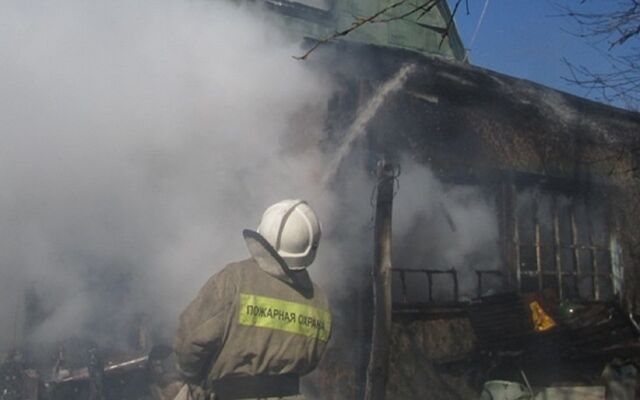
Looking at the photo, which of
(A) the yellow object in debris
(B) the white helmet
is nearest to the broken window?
(A) the yellow object in debris

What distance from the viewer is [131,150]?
6.29 meters

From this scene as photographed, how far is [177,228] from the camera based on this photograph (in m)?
6.11

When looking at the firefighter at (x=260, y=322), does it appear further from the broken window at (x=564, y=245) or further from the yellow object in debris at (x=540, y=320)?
A: the broken window at (x=564, y=245)

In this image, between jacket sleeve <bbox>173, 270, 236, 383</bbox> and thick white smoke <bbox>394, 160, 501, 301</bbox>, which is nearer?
jacket sleeve <bbox>173, 270, 236, 383</bbox>

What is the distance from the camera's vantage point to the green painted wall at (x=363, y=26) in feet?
38.1

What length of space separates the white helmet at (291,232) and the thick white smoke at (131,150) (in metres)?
2.49

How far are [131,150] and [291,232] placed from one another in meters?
3.27

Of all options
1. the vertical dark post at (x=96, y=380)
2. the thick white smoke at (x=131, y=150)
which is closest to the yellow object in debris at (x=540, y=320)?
the thick white smoke at (x=131, y=150)

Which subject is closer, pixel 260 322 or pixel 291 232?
pixel 260 322

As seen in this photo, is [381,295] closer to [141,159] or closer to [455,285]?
[455,285]

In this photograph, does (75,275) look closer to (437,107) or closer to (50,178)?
(50,178)

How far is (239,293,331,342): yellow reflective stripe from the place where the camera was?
327 centimetres

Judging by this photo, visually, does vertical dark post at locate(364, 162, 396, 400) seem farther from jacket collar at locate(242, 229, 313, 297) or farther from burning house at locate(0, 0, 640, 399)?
jacket collar at locate(242, 229, 313, 297)

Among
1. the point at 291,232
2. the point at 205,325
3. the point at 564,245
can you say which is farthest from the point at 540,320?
the point at 205,325
